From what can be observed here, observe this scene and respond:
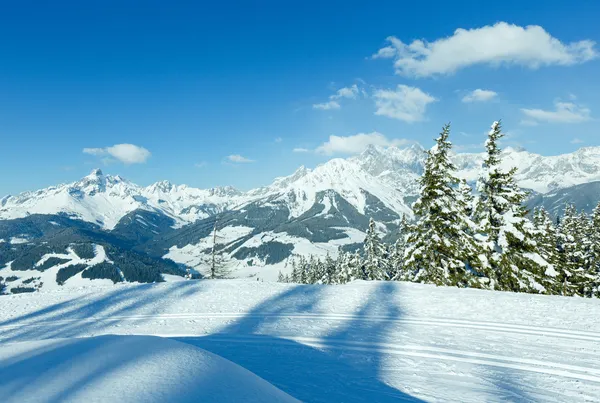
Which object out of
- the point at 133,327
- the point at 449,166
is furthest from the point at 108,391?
the point at 449,166

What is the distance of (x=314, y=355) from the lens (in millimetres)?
8250

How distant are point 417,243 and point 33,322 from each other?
1965 centimetres

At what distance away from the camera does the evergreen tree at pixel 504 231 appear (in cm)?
1970

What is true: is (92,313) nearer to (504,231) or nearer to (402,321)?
(402,321)

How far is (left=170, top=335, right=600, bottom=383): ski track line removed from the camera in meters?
7.40

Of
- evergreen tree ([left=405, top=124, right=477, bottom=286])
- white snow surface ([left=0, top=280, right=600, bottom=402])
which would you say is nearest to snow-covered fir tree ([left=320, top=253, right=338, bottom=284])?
evergreen tree ([left=405, top=124, right=477, bottom=286])

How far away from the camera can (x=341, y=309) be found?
43.9 feet

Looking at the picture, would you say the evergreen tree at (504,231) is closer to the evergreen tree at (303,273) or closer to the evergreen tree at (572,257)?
the evergreen tree at (572,257)

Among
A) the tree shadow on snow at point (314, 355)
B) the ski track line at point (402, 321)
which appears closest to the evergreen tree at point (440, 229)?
the tree shadow on snow at point (314, 355)

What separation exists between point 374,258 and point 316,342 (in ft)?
100

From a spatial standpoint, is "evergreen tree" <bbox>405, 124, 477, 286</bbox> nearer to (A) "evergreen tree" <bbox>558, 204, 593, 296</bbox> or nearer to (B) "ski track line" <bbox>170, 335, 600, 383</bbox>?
(A) "evergreen tree" <bbox>558, 204, 593, 296</bbox>

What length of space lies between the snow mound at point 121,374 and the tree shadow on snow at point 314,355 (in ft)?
8.33

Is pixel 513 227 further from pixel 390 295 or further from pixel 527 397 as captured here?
pixel 527 397

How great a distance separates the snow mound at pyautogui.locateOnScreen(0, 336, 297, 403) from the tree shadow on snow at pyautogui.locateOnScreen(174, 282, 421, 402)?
254 cm
